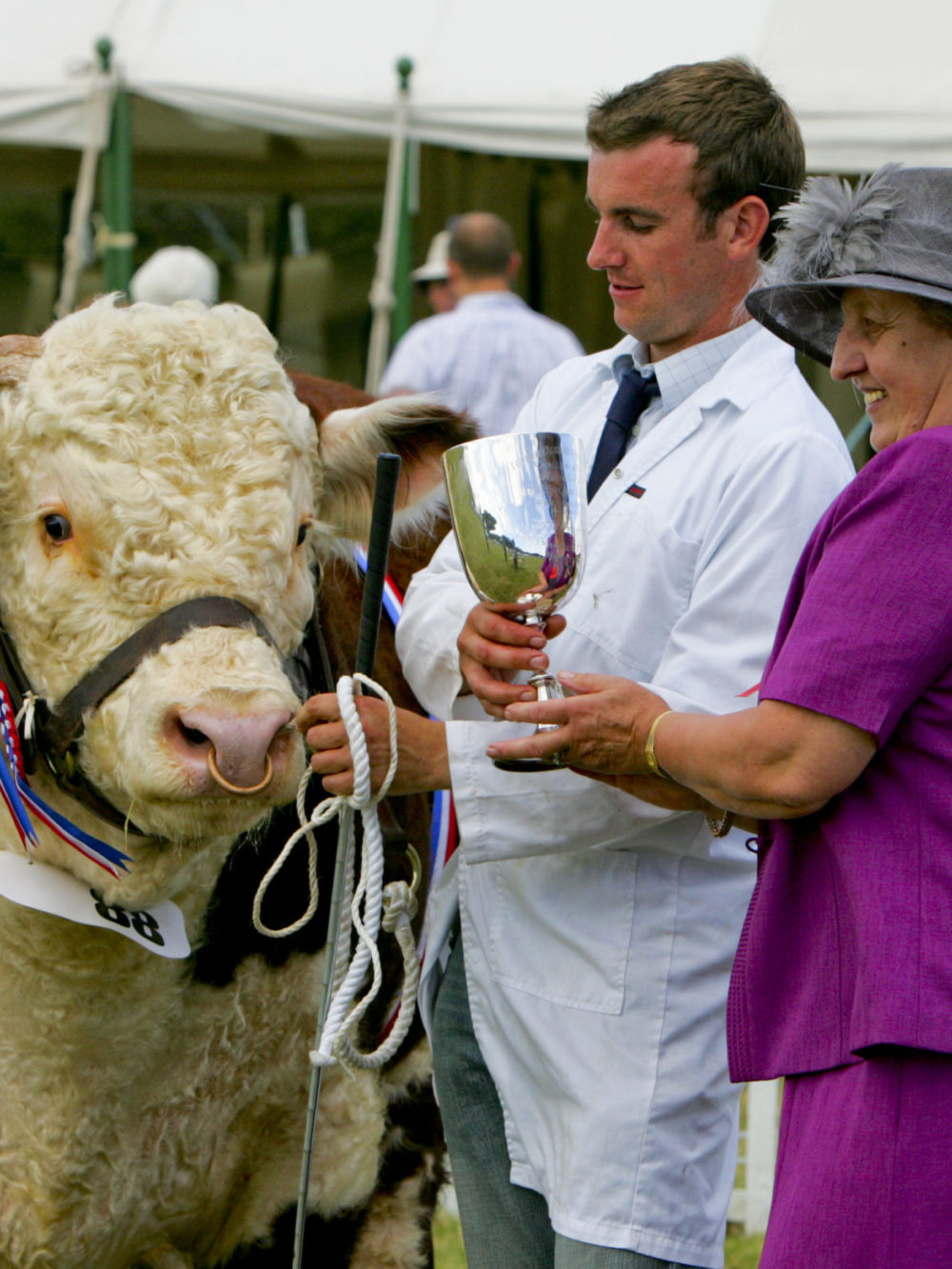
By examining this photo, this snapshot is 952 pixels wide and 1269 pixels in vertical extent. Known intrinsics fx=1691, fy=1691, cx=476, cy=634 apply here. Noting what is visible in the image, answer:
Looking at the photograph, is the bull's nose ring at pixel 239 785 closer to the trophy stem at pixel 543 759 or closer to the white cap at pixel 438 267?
the trophy stem at pixel 543 759

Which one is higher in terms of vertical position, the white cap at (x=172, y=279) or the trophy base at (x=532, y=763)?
the trophy base at (x=532, y=763)

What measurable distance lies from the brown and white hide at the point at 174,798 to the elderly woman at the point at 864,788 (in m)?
0.67

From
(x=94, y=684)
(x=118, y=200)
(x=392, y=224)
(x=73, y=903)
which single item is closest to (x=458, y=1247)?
(x=73, y=903)

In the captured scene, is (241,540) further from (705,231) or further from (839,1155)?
(839,1155)

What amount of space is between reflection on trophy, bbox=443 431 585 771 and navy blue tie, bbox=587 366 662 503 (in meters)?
0.29

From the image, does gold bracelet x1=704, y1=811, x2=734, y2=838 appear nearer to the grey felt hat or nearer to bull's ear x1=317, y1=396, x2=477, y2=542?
the grey felt hat

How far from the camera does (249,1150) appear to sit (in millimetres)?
2951

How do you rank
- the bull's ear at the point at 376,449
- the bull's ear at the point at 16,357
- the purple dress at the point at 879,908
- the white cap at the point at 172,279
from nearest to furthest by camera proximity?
the purple dress at the point at 879,908 → the bull's ear at the point at 16,357 → the bull's ear at the point at 376,449 → the white cap at the point at 172,279

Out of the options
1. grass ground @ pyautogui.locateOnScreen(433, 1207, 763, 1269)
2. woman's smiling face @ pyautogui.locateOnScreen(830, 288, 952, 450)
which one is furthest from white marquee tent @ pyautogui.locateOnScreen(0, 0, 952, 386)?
woman's smiling face @ pyautogui.locateOnScreen(830, 288, 952, 450)

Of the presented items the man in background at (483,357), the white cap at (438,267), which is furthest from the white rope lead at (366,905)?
the white cap at (438,267)

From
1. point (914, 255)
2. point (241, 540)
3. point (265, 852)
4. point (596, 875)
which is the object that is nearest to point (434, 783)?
point (596, 875)

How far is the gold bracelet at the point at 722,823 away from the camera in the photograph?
2.12 meters

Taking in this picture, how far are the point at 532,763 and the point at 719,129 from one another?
3.03 feet

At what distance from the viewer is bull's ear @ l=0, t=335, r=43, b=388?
2564 millimetres
